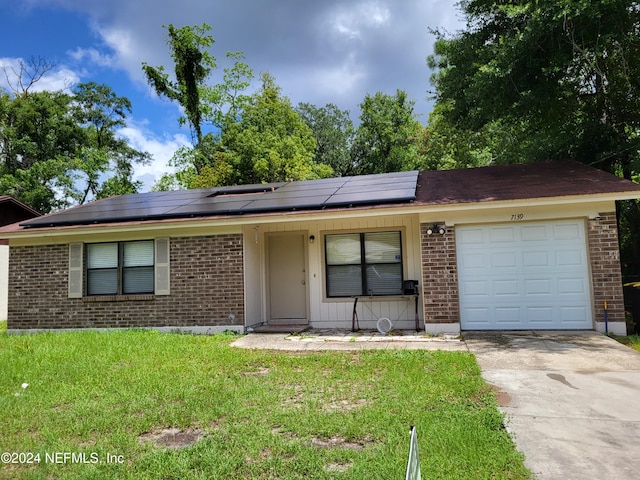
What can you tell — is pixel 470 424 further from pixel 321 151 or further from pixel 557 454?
pixel 321 151

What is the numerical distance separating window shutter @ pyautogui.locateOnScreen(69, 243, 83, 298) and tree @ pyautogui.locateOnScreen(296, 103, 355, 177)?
23246 mm

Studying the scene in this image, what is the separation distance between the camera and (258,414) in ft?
14.2

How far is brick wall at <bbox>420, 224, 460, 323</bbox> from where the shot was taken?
8.52m

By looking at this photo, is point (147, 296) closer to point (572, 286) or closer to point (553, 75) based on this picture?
point (572, 286)

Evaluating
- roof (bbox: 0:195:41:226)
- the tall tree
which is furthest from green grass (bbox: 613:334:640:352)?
the tall tree

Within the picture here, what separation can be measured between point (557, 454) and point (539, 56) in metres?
10.0

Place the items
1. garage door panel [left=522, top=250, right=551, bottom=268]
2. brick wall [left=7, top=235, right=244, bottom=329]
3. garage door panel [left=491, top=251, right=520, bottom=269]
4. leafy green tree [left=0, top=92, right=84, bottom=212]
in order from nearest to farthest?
garage door panel [left=522, top=250, right=551, bottom=268], garage door panel [left=491, top=251, right=520, bottom=269], brick wall [left=7, top=235, right=244, bottom=329], leafy green tree [left=0, top=92, right=84, bottom=212]

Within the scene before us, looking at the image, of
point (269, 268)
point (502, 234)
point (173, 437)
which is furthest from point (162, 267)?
point (502, 234)

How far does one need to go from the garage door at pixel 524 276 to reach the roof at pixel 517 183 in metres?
0.63

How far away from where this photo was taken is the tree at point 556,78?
9812 mm

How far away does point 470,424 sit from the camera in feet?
12.7

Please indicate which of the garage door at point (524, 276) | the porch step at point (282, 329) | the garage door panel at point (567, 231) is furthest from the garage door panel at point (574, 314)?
the porch step at point (282, 329)

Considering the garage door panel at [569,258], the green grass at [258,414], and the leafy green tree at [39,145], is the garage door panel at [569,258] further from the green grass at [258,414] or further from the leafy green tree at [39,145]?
the leafy green tree at [39,145]

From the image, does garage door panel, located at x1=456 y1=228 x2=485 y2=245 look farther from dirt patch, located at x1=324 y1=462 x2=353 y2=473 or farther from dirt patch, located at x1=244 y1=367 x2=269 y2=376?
dirt patch, located at x1=324 y1=462 x2=353 y2=473
